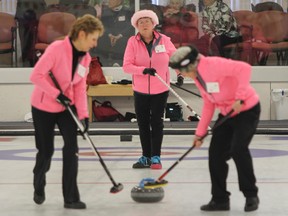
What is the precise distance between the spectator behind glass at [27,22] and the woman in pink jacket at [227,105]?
24.3 feet

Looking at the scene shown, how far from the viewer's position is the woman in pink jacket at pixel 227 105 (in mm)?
4645

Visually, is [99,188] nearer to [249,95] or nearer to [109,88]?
[249,95]

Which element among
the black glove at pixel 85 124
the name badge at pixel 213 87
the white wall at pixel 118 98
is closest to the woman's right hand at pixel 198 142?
the name badge at pixel 213 87

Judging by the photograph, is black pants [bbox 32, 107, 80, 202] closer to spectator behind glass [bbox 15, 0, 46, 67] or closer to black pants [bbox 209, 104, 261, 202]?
black pants [bbox 209, 104, 261, 202]

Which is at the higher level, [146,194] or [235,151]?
[235,151]

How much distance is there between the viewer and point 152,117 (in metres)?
6.86

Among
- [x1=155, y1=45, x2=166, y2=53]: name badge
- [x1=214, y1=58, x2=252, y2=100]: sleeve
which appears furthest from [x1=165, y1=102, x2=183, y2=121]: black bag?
[x1=214, y1=58, x2=252, y2=100]: sleeve

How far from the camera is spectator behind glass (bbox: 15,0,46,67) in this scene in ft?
38.7

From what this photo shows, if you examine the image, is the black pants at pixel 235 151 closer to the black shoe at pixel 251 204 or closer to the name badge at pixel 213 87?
the black shoe at pixel 251 204

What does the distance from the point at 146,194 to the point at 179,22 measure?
6.97 metres

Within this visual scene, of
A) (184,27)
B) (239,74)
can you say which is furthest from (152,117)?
(184,27)

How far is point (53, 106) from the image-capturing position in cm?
488

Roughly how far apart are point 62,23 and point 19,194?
6582 millimetres

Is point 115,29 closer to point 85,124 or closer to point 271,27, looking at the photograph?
point 271,27
